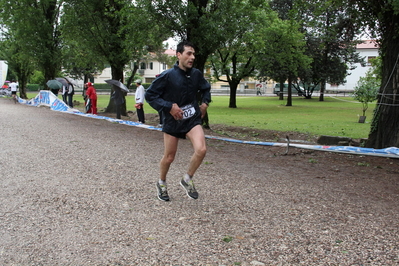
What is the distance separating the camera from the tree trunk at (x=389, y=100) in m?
8.70

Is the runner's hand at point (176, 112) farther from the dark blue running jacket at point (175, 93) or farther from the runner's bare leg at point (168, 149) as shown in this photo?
the runner's bare leg at point (168, 149)

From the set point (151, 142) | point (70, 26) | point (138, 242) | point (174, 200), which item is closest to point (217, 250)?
point (138, 242)

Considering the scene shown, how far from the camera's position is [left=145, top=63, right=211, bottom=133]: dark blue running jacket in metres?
4.66

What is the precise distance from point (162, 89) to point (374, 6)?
21.3 feet

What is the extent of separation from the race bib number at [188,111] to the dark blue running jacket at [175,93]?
44 mm

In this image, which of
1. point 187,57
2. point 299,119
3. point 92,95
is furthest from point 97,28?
point 187,57

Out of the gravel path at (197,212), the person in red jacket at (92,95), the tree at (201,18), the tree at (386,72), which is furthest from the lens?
the person in red jacket at (92,95)

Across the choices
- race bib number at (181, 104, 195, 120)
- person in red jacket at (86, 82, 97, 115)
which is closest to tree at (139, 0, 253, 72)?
person in red jacket at (86, 82, 97, 115)

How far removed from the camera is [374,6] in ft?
29.2

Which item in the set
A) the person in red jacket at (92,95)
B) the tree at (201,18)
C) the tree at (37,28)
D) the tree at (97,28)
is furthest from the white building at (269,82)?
the tree at (201,18)

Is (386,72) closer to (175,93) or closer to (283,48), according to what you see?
(175,93)

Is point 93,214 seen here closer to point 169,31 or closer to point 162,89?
point 162,89

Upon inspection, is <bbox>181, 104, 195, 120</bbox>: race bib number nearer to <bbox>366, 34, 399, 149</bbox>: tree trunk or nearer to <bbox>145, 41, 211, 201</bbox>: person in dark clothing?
<bbox>145, 41, 211, 201</bbox>: person in dark clothing

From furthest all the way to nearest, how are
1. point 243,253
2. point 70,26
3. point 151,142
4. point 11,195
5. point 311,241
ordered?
point 70,26 → point 151,142 → point 11,195 → point 311,241 → point 243,253
